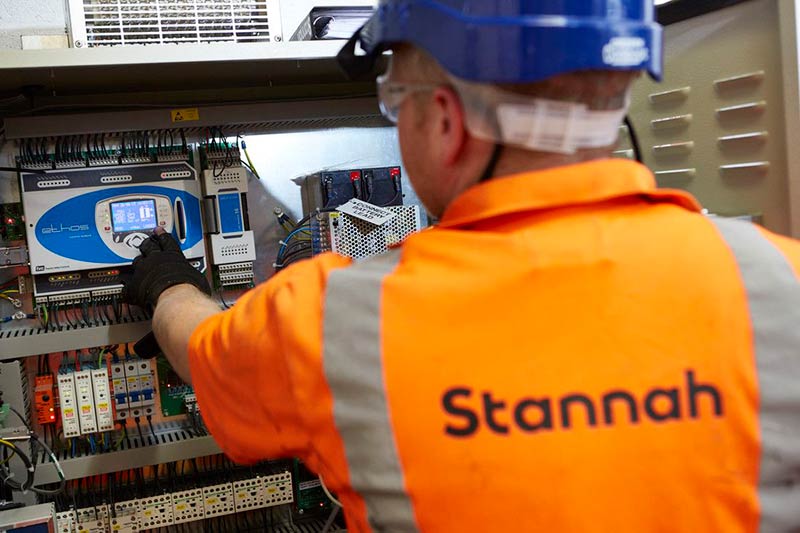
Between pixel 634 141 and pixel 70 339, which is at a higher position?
pixel 634 141

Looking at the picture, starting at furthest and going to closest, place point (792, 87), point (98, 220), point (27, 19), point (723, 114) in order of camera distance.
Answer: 1. point (27, 19)
2. point (98, 220)
3. point (723, 114)
4. point (792, 87)

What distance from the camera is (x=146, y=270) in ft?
5.42

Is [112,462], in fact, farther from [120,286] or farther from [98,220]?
[98,220]

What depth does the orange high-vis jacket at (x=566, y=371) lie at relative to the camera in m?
0.75

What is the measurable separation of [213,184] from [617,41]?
4.63ft

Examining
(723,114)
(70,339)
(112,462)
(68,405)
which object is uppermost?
(723,114)

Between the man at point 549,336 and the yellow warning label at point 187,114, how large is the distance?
1278 mm

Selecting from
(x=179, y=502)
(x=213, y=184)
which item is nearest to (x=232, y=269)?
(x=213, y=184)

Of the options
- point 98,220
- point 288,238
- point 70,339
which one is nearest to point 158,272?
point 70,339

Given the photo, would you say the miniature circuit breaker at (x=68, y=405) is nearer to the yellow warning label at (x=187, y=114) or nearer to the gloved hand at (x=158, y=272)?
the gloved hand at (x=158, y=272)

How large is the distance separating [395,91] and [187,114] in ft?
4.00

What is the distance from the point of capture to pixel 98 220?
6.30ft

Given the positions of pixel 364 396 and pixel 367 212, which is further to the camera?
pixel 367 212

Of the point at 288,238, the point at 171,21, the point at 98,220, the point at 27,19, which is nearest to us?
the point at 171,21
